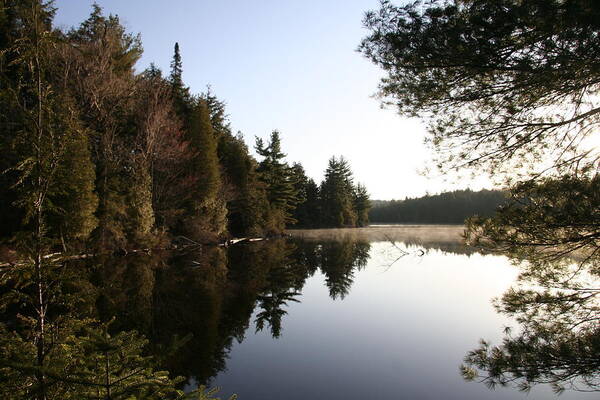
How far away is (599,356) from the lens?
3.71 m

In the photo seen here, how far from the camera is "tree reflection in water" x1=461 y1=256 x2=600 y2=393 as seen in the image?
12.5 ft

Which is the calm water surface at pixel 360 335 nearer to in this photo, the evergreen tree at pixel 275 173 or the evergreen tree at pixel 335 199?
the evergreen tree at pixel 275 173

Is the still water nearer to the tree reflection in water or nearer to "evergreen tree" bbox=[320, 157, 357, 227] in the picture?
the tree reflection in water

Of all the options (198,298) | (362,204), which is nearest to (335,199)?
(362,204)

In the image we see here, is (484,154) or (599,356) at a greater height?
(484,154)

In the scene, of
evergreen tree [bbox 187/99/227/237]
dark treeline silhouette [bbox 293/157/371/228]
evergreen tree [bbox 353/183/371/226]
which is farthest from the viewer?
evergreen tree [bbox 353/183/371/226]

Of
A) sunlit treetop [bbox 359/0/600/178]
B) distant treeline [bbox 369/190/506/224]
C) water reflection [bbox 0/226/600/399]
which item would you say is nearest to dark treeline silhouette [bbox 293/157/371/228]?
distant treeline [bbox 369/190/506/224]

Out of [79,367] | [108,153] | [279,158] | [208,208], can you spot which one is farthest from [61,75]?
[279,158]

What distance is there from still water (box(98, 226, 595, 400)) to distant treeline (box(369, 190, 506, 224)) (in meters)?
69.1

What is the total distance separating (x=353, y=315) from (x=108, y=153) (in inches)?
690

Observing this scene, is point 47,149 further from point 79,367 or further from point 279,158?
point 279,158

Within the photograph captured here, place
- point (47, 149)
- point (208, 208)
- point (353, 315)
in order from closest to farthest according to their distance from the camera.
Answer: point (47, 149)
point (353, 315)
point (208, 208)

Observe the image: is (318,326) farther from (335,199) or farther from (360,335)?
(335,199)

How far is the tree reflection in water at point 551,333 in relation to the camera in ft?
12.5
